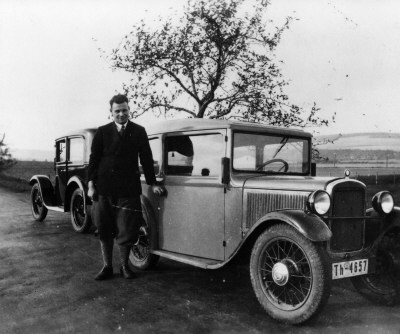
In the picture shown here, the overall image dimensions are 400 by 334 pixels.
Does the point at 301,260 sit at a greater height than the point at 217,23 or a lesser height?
lesser

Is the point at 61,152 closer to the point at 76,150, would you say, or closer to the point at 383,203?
the point at 76,150

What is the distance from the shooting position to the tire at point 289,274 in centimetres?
316

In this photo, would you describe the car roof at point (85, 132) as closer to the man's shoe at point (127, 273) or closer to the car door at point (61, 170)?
the car door at point (61, 170)

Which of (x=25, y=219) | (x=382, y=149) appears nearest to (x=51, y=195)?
(x=25, y=219)

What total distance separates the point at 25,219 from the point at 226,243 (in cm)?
617

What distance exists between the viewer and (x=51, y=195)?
872cm

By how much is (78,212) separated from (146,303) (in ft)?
14.5

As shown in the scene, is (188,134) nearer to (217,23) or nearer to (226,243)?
(226,243)

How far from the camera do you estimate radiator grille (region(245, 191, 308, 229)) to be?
3.58 m

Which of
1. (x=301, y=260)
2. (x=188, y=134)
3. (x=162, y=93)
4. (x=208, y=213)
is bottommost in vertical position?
(x=301, y=260)

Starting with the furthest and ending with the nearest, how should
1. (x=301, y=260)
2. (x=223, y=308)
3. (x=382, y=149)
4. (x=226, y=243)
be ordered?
(x=382, y=149) < (x=226, y=243) < (x=223, y=308) < (x=301, y=260)

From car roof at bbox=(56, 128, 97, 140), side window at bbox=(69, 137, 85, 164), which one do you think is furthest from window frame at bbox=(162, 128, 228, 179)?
side window at bbox=(69, 137, 85, 164)

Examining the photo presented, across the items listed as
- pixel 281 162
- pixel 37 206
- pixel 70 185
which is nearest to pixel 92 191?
pixel 281 162

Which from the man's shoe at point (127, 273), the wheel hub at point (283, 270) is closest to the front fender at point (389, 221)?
the wheel hub at point (283, 270)
